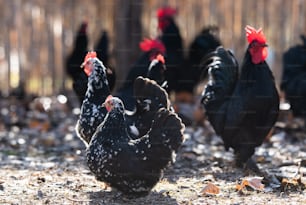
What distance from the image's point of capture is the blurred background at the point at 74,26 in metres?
11.1

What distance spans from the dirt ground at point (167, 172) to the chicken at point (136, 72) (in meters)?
0.83

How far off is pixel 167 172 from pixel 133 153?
4.52 feet

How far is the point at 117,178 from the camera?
5.14 m

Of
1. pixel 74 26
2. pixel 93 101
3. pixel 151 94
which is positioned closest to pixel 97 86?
pixel 93 101

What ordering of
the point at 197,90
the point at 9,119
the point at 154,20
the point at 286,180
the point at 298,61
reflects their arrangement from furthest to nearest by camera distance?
the point at 154,20 < the point at 197,90 < the point at 9,119 < the point at 298,61 < the point at 286,180

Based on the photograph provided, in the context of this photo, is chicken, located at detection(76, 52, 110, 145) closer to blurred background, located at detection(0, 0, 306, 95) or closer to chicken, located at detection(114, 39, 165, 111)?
chicken, located at detection(114, 39, 165, 111)

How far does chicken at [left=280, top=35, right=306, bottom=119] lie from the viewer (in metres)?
8.08

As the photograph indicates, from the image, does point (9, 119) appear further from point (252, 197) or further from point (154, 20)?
point (252, 197)

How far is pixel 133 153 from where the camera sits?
5125mm

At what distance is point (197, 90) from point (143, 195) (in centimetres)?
589

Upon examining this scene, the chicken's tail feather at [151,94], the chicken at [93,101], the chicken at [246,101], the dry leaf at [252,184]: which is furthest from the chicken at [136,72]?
the dry leaf at [252,184]

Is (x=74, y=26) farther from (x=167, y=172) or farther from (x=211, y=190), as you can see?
(x=211, y=190)

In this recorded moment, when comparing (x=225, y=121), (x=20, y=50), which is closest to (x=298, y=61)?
(x=225, y=121)

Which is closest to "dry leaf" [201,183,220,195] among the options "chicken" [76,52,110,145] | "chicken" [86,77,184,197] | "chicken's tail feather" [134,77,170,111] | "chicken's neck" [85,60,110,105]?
"chicken" [86,77,184,197]
